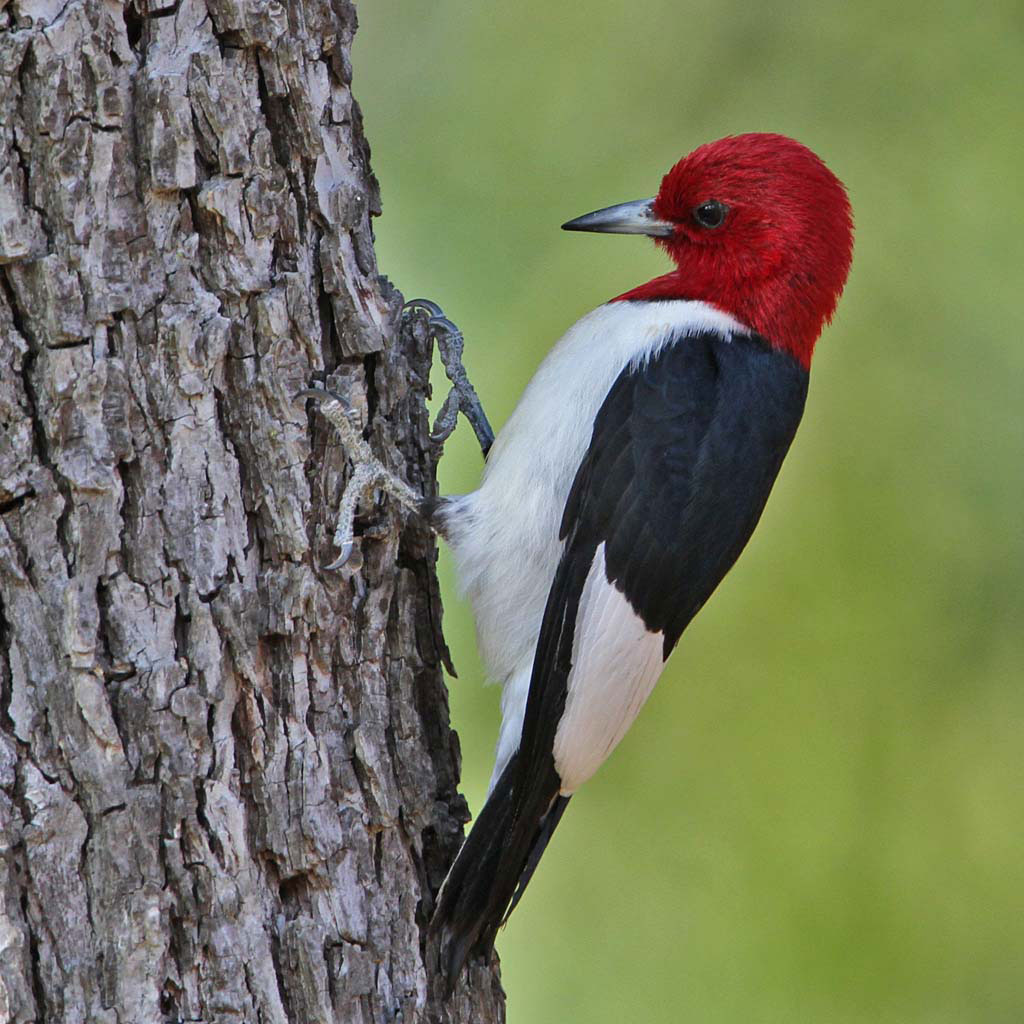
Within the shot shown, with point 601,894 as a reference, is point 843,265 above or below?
above

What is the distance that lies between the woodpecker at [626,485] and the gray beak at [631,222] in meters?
0.10

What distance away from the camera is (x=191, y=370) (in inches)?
68.0

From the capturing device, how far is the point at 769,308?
2545 millimetres

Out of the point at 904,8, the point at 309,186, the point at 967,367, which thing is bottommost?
the point at 309,186

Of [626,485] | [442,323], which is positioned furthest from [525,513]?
[442,323]

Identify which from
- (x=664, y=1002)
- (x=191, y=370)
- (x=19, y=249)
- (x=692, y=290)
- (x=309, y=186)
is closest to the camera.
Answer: (x=19, y=249)

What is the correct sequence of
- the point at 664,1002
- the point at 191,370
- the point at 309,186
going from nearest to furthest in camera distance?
the point at 191,370
the point at 309,186
the point at 664,1002

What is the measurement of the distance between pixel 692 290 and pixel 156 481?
4.25ft

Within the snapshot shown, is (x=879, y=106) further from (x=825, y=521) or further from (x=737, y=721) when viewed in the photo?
(x=737, y=721)

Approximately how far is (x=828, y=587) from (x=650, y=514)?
147 centimetres

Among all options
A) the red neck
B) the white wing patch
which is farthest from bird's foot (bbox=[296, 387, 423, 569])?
the red neck

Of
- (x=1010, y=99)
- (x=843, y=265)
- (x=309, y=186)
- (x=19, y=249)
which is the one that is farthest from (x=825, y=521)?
(x=19, y=249)

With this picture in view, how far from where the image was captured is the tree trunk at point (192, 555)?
63.2 inches

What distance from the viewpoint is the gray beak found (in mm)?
2738
